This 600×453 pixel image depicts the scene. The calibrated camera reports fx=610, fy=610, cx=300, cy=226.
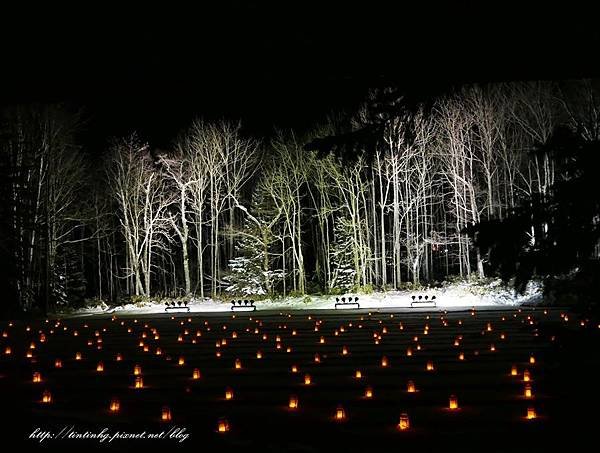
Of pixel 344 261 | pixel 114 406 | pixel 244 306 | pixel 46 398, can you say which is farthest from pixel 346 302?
pixel 114 406

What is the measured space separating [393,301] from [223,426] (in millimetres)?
28989

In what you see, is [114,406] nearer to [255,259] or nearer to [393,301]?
[393,301]

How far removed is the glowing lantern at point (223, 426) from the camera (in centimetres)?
791

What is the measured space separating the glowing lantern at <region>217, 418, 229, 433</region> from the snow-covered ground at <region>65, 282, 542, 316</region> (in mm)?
25594

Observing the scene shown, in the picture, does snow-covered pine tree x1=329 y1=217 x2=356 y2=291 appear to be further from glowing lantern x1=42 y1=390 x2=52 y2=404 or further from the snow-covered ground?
glowing lantern x1=42 y1=390 x2=52 y2=404

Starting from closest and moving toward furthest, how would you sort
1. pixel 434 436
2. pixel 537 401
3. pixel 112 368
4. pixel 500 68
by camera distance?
pixel 500 68 < pixel 434 436 < pixel 537 401 < pixel 112 368

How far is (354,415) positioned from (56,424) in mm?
4161

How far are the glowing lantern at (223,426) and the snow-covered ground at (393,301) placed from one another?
25594 millimetres

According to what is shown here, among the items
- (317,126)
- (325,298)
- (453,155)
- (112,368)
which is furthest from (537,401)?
(317,126)

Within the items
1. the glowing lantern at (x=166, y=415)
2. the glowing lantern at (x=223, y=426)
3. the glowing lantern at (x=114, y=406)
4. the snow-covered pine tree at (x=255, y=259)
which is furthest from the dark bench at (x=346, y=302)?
the glowing lantern at (x=223, y=426)

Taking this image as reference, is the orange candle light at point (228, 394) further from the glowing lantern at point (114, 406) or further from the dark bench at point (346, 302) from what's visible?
the dark bench at point (346, 302)

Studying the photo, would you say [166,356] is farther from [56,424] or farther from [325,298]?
[325,298]

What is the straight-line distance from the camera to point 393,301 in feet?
119

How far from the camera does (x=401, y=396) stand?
995cm
